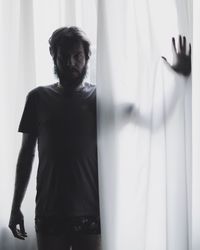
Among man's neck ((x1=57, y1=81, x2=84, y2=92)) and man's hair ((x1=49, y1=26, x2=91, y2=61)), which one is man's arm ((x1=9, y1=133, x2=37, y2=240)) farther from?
man's hair ((x1=49, y1=26, x2=91, y2=61))

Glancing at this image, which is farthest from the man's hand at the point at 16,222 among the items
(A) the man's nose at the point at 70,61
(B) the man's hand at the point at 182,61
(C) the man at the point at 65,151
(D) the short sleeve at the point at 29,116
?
(B) the man's hand at the point at 182,61

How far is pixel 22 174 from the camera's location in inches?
48.3

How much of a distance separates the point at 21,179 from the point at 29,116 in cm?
20

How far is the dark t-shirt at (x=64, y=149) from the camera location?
119 cm

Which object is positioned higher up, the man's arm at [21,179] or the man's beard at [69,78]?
the man's beard at [69,78]

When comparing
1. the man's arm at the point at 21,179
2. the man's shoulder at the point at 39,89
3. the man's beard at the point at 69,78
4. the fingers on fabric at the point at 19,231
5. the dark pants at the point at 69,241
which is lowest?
the dark pants at the point at 69,241

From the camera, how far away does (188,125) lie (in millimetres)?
1200

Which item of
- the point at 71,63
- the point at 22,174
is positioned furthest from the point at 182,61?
the point at 22,174

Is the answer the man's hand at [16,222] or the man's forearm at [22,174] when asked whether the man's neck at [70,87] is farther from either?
the man's hand at [16,222]

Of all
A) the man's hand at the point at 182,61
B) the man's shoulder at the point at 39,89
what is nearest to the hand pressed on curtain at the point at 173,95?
the man's hand at the point at 182,61

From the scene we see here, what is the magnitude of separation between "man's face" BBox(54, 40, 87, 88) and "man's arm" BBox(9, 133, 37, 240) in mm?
218

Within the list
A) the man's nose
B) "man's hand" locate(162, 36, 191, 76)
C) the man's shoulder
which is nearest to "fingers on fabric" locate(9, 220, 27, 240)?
the man's shoulder

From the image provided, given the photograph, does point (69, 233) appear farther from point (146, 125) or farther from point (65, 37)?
point (65, 37)

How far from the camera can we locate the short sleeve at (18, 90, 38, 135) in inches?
48.2
